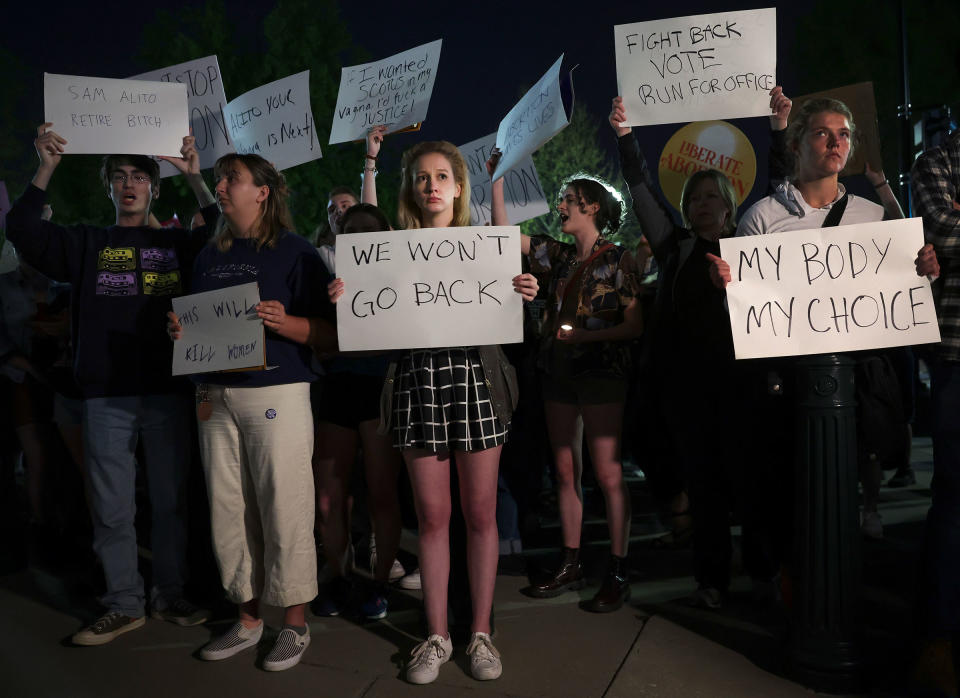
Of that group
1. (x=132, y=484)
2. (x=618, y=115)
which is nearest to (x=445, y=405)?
(x=618, y=115)

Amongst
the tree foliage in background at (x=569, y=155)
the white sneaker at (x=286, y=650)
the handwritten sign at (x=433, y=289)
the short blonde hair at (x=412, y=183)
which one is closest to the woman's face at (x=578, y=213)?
the short blonde hair at (x=412, y=183)

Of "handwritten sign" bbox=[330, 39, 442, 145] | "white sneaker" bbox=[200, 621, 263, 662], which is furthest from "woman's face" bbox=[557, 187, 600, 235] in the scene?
"white sneaker" bbox=[200, 621, 263, 662]

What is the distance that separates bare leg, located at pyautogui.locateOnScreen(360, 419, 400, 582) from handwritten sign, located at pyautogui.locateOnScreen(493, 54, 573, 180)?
1453 millimetres

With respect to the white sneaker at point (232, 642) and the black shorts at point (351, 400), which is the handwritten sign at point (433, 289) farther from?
the white sneaker at point (232, 642)

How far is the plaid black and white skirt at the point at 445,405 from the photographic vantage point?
9.77ft

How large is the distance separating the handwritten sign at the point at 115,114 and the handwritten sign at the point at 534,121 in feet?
5.79

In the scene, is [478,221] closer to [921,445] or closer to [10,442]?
[10,442]

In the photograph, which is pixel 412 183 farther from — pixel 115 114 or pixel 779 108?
pixel 115 114

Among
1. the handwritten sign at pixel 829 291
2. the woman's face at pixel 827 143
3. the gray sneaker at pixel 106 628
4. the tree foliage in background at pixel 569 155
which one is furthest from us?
the tree foliage in background at pixel 569 155

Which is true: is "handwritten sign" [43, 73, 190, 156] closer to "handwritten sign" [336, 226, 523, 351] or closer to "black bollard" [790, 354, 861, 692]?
"handwritten sign" [336, 226, 523, 351]

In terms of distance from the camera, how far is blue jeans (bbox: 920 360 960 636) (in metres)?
2.71

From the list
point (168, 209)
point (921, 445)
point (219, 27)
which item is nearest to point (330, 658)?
point (921, 445)

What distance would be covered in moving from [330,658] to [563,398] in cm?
155

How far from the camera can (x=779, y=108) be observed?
329 cm
